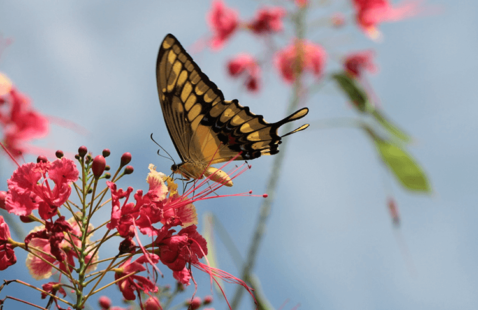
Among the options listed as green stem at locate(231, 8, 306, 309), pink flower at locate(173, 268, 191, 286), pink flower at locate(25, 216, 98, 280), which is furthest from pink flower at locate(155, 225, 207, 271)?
green stem at locate(231, 8, 306, 309)

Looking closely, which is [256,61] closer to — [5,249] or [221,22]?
[221,22]

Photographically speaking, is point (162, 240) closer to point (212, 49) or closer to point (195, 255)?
point (195, 255)

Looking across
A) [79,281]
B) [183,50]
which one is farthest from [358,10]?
[79,281]

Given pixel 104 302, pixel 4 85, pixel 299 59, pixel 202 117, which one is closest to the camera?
pixel 104 302

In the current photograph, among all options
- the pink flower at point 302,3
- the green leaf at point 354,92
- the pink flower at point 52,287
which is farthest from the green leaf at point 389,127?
the pink flower at point 52,287

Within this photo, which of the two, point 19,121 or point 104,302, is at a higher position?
point 19,121

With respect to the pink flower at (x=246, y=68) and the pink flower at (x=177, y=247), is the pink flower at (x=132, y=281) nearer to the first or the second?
the pink flower at (x=177, y=247)

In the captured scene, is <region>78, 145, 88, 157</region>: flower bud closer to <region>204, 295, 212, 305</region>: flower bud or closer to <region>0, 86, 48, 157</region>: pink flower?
<region>204, 295, 212, 305</region>: flower bud

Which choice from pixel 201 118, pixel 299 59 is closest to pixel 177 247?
pixel 201 118
